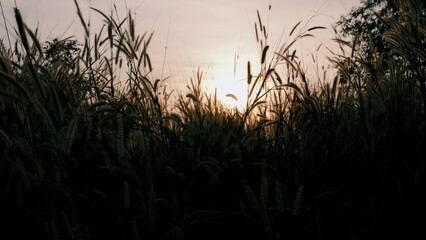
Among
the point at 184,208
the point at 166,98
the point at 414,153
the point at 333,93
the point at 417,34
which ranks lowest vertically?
the point at 184,208

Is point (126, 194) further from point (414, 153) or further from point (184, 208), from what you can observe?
point (414, 153)

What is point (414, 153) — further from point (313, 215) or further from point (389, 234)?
point (313, 215)

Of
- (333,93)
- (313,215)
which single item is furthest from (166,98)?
(313,215)

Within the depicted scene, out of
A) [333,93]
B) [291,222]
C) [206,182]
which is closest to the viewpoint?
[291,222]

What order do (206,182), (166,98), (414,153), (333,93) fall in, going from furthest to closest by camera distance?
(166,98)
(333,93)
(414,153)
(206,182)

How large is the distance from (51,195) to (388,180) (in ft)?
3.59

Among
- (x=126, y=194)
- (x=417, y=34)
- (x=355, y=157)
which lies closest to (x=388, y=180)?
(x=355, y=157)

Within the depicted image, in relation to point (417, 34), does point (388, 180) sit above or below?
below

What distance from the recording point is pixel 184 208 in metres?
1.41

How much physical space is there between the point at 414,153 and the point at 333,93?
0.38m

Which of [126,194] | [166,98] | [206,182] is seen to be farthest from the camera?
[166,98]

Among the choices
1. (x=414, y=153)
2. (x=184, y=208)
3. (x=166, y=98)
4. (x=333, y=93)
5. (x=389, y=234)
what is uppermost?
(x=166, y=98)

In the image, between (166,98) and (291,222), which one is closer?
(291,222)

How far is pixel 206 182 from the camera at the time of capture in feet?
5.18
